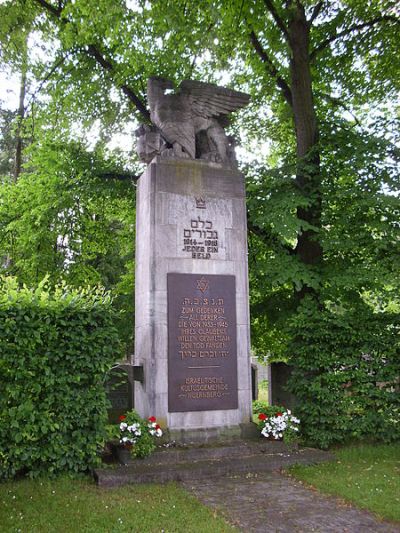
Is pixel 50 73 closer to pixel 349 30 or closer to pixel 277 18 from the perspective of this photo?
pixel 277 18

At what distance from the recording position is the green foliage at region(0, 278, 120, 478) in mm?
6895

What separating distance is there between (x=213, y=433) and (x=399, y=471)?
3012mm

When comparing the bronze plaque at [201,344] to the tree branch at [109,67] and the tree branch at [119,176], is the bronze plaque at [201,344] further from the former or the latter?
the tree branch at [109,67]

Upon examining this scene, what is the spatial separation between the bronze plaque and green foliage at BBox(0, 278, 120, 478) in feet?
4.65

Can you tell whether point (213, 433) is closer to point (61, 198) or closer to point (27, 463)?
point (27, 463)

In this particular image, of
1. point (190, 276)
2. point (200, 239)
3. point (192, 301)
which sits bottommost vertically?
point (192, 301)

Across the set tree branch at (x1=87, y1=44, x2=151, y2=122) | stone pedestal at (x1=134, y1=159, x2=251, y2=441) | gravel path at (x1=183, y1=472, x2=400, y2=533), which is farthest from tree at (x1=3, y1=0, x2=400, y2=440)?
gravel path at (x1=183, y1=472, x2=400, y2=533)

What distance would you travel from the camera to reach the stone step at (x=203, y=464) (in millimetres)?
7012

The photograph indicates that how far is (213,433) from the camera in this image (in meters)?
8.71

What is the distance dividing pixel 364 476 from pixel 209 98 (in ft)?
24.3

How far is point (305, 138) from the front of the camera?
13.0 meters

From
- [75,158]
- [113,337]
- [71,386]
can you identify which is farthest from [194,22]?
[71,386]

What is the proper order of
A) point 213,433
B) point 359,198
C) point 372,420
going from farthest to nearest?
point 359,198 < point 372,420 < point 213,433

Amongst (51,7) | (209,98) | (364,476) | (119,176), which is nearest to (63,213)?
(119,176)
